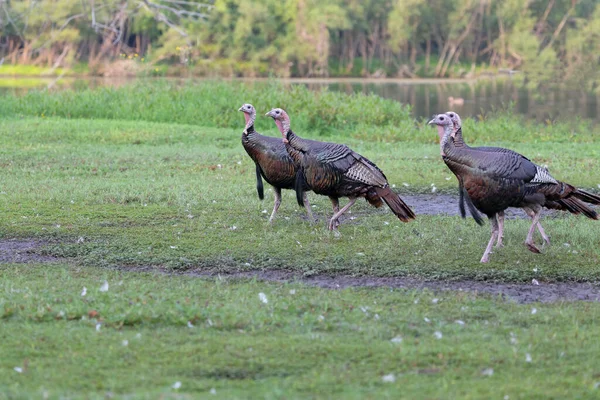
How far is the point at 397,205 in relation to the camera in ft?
31.5

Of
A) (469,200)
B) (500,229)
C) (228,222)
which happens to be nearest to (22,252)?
(228,222)

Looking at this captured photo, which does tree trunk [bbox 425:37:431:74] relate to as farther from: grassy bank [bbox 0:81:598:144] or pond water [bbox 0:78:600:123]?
grassy bank [bbox 0:81:598:144]

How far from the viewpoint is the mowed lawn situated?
516cm

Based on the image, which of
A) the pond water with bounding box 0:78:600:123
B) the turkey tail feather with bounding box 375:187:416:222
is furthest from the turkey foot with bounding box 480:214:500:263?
the pond water with bounding box 0:78:600:123

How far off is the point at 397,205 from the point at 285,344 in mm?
4142

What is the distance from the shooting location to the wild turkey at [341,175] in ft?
31.9

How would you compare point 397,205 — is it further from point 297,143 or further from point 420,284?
point 420,284

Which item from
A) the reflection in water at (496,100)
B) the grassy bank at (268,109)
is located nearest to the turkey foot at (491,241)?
the grassy bank at (268,109)

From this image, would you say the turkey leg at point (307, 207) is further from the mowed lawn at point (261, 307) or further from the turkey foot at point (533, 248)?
the turkey foot at point (533, 248)

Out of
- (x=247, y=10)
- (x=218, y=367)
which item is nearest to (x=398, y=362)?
(x=218, y=367)

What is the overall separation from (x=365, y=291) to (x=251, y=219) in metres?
3.50

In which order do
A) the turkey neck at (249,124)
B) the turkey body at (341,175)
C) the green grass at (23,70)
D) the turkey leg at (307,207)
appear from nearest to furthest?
the turkey body at (341,175), the turkey leg at (307,207), the turkey neck at (249,124), the green grass at (23,70)

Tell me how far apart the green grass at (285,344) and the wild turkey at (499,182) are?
5.20 ft

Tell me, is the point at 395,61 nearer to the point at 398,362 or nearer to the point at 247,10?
the point at 247,10
